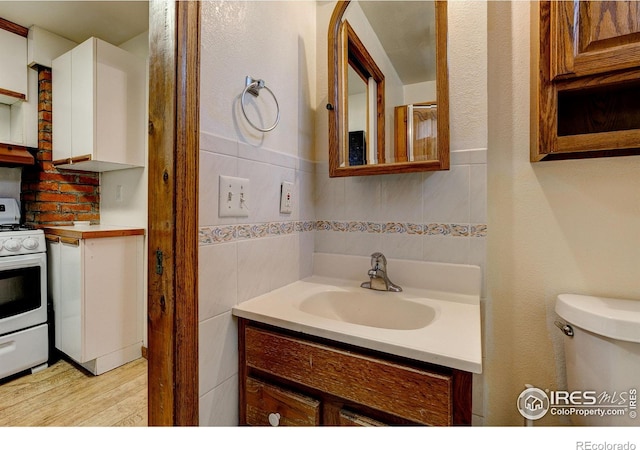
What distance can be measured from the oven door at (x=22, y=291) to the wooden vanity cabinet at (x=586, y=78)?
2.53 m

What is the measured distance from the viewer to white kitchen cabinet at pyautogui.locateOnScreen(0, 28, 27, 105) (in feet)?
6.20

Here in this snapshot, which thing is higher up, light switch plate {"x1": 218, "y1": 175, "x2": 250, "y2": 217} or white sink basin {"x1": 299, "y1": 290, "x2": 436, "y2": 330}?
light switch plate {"x1": 218, "y1": 175, "x2": 250, "y2": 217}

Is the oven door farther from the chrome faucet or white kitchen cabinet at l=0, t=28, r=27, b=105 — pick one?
the chrome faucet

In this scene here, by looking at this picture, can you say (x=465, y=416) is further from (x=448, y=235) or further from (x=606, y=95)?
(x=606, y=95)

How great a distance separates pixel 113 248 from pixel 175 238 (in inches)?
53.8

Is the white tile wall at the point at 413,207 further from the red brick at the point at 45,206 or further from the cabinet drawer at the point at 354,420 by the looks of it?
the red brick at the point at 45,206

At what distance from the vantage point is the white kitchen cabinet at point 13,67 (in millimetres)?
1890

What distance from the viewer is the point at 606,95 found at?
86 centimetres

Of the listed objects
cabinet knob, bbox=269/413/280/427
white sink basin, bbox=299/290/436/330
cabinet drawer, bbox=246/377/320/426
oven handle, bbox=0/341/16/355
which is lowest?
oven handle, bbox=0/341/16/355

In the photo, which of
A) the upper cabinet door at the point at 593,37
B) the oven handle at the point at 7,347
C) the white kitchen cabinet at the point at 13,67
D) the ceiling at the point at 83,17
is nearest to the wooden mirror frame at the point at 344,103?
the upper cabinet door at the point at 593,37

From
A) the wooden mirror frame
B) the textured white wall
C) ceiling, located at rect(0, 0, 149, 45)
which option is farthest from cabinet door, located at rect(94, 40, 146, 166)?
the textured white wall

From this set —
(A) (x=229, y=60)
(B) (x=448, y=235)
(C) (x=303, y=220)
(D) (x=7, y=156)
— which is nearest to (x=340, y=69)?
(A) (x=229, y=60)

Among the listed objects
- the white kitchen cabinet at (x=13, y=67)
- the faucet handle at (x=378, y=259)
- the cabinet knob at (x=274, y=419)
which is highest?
the white kitchen cabinet at (x=13, y=67)

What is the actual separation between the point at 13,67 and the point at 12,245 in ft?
4.01
